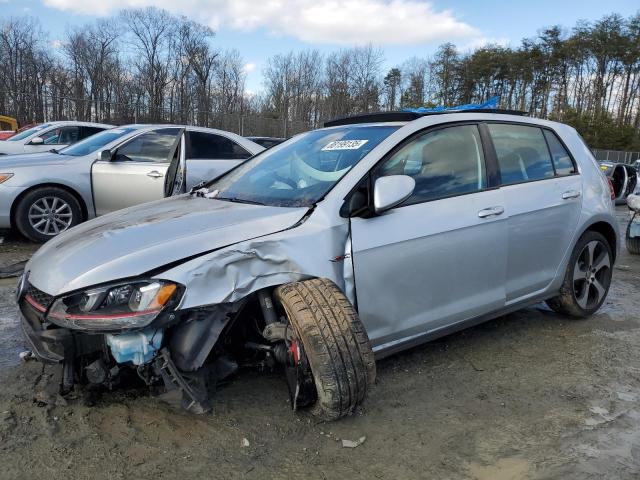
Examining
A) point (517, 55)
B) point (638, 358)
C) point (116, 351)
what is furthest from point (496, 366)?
point (517, 55)

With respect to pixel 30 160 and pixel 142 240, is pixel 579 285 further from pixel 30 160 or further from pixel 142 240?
pixel 30 160

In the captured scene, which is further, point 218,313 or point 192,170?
point 192,170

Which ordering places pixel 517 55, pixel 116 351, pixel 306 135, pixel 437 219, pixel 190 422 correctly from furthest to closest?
pixel 517 55 < pixel 306 135 < pixel 437 219 < pixel 190 422 < pixel 116 351

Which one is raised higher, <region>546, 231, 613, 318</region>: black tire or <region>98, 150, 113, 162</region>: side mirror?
<region>98, 150, 113, 162</region>: side mirror

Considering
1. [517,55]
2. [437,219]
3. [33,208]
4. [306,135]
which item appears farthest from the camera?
[517,55]

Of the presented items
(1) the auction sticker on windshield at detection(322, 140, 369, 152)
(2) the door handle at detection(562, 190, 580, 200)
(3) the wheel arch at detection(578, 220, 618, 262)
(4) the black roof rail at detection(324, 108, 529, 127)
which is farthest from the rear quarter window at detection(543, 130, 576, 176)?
(1) the auction sticker on windshield at detection(322, 140, 369, 152)

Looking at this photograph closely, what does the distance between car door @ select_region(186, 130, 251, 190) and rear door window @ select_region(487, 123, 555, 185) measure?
3.90 metres

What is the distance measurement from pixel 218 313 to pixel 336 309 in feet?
1.82

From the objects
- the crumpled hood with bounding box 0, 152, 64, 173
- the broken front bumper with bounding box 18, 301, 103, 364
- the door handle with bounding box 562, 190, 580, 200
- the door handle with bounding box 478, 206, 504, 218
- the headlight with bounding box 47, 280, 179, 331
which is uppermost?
the crumpled hood with bounding box 0, 152, 64, 173

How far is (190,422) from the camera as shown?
2625mm

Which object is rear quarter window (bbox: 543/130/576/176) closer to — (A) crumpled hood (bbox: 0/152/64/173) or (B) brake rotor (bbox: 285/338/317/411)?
(B) brake rotor (bbox: 285/338/317/411)

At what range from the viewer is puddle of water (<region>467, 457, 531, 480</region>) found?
7.54ft

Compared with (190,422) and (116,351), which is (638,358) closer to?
(190,422)

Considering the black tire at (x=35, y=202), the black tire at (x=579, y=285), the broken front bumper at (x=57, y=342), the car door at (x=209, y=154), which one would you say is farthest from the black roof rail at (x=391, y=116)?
the black tire at (x=35, y=202)
